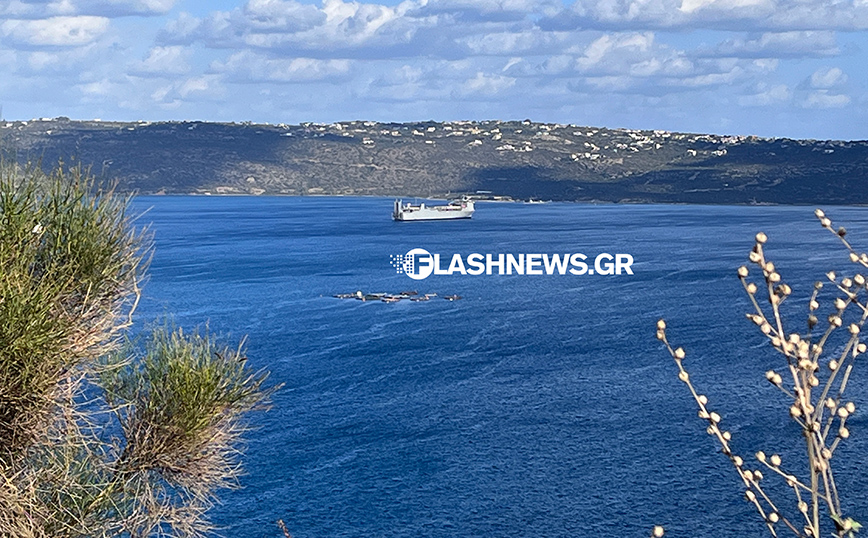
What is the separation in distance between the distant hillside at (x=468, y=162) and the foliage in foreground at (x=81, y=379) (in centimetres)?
11876

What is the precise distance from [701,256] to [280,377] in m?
40.2

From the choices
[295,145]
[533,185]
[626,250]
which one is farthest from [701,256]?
[295,145]

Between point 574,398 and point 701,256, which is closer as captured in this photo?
point 574,398

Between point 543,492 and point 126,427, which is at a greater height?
point 126,427

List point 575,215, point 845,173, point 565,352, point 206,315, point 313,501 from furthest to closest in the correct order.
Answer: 1. point 845,173
2. point 575,215
3. point 206,315
4. point 565,352
5. point 313,501

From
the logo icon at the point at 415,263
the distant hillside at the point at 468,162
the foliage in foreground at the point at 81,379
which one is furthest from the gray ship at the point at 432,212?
the foliage in foreground at the point at 81,379

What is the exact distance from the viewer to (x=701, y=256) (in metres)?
66.6

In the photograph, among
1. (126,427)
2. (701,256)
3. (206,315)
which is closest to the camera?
(126,427)

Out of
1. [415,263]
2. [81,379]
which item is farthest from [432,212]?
[81,379]

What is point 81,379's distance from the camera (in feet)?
28.4

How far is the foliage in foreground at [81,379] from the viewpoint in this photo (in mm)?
7727

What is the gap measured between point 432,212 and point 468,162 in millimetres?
43311

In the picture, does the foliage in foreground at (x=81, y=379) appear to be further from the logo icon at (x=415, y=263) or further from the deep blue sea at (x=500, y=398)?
the logo icon at (x=415, y=263)

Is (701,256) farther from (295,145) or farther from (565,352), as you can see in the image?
(295,145)
